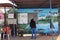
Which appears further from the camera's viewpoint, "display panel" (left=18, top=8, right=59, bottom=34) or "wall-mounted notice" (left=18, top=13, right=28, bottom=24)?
"display panel" (left=18, top=8, right=59, bottom=34)

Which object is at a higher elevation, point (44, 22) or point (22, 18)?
point (22, 18)

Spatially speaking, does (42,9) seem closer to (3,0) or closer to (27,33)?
(27,33)

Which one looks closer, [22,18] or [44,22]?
[22,18]

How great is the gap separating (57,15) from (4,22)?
4810 mm

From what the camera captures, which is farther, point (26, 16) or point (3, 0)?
point (3, 0)

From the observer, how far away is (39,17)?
22078 millimetres

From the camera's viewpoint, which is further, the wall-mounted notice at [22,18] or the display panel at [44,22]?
the display panel at [44,22]

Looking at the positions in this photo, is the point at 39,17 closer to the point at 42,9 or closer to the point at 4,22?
the point at 42,9

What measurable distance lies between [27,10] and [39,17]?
1304mm

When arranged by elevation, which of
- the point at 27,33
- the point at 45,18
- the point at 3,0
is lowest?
the point at 27,33

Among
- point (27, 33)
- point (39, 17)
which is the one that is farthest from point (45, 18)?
point (27, 33)

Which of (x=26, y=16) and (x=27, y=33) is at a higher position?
(x=26, y=16)

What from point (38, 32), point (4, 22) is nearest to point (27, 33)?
point (38, 32)

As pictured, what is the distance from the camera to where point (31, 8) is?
71.6ft
